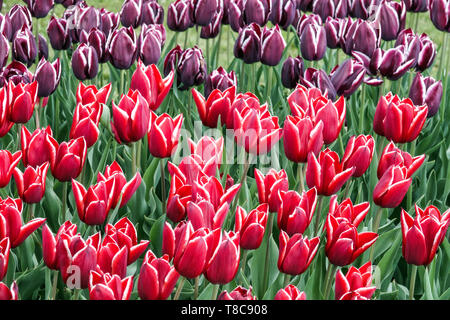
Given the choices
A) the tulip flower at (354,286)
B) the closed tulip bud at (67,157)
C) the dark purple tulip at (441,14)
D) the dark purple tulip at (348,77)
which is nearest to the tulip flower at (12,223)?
the closed tulip bud at (67,157)

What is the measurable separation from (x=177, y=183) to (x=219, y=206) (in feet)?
0.56

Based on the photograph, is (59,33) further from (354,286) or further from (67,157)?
(354,286)

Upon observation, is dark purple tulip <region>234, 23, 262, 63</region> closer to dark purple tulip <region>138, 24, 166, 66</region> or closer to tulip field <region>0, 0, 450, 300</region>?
tulip field <region>0, 0, 450, 300</region>

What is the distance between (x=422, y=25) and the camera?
812cm

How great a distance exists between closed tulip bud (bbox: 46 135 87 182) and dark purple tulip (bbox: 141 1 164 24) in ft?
6.15

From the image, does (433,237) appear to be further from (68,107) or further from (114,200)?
(68,107)

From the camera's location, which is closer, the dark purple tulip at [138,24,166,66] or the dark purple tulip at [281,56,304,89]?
the dark purple tulip at [281,56,304,89]

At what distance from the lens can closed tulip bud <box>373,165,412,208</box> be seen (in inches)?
72.0

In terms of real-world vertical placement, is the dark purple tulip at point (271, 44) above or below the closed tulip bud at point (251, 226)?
above

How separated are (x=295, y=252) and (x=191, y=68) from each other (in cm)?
152

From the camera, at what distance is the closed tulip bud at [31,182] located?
1.84 metres

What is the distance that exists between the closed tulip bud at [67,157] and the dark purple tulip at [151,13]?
6.15ft

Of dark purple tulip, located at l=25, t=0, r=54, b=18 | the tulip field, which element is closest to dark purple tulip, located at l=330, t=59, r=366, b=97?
the tulip field

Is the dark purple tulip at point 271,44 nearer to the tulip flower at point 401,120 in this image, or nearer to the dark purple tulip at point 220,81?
the dark purple tulip at point 220,81
